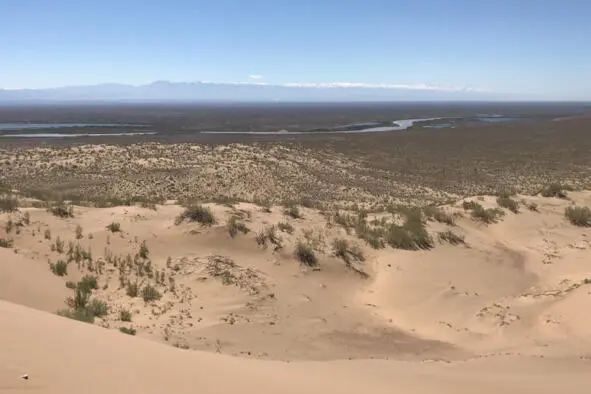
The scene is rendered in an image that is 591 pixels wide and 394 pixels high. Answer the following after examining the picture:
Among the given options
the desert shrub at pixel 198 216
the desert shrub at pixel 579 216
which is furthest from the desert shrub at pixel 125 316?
the desert shrub at pixel 579 216

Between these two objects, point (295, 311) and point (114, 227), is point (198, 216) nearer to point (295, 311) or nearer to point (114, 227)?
point (114, 227)

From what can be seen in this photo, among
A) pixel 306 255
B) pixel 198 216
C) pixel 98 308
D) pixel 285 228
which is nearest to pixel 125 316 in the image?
pixel 98 308

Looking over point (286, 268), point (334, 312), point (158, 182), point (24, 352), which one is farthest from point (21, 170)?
point (24, 352)

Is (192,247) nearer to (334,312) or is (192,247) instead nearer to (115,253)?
(115,253)

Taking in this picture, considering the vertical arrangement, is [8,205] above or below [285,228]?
above

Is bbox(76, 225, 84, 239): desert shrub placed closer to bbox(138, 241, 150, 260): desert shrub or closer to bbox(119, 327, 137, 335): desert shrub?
bbox(138, 241, 150, 260): desert shrub

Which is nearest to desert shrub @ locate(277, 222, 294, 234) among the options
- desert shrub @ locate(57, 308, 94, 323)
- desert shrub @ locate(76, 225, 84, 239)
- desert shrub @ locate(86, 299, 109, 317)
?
desert shrub @ locate(76, 225, 84, 239)
